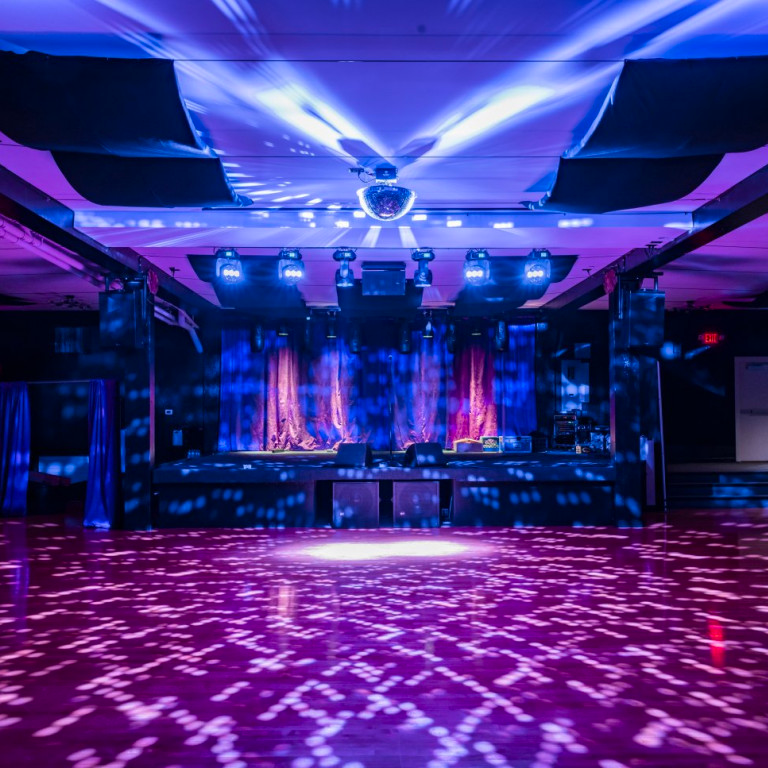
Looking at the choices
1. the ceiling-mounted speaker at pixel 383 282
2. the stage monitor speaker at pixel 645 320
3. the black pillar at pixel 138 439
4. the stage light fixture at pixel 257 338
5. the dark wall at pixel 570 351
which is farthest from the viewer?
the dark wall at pixel 570 351

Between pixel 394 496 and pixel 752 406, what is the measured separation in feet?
22.6

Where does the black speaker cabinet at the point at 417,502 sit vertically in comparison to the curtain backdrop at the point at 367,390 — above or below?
below

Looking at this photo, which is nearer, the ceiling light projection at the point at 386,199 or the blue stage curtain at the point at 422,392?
the ceiling light projection at the point at 386,199

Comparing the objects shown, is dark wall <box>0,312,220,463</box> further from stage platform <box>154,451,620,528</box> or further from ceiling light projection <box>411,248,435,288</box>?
ceiling light projection <box>411,248,435,288</box>

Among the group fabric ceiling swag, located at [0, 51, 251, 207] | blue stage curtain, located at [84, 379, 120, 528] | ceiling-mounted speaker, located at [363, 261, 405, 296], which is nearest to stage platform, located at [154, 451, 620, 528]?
blue stage curtain, located at [84, 379, 120, 528]

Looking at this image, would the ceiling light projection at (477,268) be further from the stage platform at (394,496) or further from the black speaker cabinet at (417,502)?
the black speaker cabinet at (417,502)

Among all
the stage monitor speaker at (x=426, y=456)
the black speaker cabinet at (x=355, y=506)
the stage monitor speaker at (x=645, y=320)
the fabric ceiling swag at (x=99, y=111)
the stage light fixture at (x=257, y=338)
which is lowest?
the black speaker cabinet at (x=355, y=506)

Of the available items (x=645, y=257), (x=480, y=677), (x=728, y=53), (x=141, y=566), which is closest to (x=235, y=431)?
(x=141, y=566)

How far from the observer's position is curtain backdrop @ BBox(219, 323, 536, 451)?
35.6 ft

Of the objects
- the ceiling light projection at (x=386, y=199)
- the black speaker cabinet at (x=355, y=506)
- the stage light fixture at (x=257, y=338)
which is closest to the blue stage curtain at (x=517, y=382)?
the stage light fixture at (x=257, y=338)

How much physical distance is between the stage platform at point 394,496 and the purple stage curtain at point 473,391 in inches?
133

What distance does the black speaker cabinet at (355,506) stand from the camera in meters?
7.37

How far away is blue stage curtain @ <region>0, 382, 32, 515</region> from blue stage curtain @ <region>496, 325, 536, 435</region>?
6.90m

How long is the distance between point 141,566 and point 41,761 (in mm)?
3168
